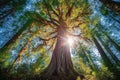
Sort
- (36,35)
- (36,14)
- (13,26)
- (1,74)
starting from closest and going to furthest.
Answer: (1,74)
(13,26)
(36,14)
(36,35)

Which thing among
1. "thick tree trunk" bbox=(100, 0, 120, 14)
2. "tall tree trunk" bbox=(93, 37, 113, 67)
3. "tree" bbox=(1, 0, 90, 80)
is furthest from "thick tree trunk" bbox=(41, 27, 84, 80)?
"thick tree trunk" bbox=(100, 0, 120, 14)

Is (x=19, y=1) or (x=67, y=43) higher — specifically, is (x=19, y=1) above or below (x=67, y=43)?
above

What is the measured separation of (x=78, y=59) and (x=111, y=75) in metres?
4.62

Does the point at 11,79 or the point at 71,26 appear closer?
the point at 11,79

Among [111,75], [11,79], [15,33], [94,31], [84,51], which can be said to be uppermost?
[15,33]

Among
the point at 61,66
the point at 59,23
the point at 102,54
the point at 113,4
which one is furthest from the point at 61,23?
the point at 113,4

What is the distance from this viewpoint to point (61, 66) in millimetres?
6484

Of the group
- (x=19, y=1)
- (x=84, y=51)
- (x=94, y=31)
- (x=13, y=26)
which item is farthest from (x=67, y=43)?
(x=19, y=1)

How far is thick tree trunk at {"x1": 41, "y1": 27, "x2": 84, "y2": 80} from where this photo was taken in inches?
229

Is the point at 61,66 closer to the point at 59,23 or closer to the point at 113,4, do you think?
the point at 113,4

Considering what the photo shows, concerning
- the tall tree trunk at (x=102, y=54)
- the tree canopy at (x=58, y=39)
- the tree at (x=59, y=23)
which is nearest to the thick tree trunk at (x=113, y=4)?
the tree canopy at (x=58, y=39)

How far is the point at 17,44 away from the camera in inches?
316

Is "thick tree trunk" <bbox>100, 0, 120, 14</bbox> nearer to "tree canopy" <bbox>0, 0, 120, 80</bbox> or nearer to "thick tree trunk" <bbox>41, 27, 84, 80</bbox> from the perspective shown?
"tree canopy" <bbox>0, 0, 120, 80</bbox>

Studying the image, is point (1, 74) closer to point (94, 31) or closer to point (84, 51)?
point (94, 31)
